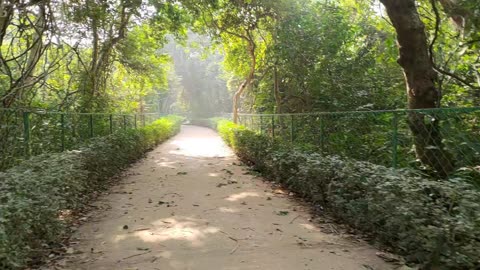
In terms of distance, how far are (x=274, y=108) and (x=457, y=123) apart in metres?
9.15

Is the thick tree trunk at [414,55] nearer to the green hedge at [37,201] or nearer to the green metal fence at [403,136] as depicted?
the green metal fence at [403,136]

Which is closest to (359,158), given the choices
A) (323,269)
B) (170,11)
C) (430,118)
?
(430,118)

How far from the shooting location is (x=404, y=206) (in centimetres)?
339

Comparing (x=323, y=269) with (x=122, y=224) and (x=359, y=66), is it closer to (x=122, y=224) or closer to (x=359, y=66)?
(x=122, y=224)

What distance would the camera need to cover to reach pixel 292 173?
6730 millimetres

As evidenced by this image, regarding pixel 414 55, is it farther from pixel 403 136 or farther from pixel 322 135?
pixel 322 135

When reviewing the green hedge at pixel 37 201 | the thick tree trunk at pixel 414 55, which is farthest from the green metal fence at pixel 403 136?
the green hedge at pixel 37 201

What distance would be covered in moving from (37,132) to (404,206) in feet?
19.0

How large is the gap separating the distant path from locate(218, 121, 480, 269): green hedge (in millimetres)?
297

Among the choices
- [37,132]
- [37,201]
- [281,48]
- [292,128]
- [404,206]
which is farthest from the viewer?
[281,48]

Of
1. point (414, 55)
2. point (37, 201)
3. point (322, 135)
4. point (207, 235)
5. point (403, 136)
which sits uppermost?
point (414, 55)

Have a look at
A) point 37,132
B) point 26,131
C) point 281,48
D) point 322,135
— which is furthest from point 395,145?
point 281,48

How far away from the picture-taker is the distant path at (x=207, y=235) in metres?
3.66

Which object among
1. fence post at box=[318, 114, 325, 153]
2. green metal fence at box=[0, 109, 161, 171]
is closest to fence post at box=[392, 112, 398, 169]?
fence post at box=[318, 114, 325, 153]
